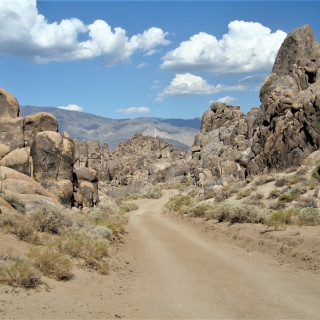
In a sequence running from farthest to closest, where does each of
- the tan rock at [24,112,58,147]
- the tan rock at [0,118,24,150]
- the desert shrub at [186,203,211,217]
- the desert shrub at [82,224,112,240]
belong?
the desert shrub at [186,203,211,217] < the tan rock at [24,112,58,147] < the tan rock at [0,118,24,150] < the desert shrub at [82,224,112,240]

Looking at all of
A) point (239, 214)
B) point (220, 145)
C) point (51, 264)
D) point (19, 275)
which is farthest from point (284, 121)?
point (19, 275)

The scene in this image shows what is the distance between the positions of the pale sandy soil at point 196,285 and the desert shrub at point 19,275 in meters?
0.21

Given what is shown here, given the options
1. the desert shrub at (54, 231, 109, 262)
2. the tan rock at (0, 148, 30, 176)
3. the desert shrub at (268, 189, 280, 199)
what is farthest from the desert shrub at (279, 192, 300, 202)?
the tan rock at (0, 148, 30, 176)

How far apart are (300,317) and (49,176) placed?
2081cm

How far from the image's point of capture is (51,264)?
30.2 ft

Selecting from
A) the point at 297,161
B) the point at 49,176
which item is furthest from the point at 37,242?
the point at 297,161

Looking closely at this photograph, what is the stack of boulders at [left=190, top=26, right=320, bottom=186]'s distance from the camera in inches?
1369

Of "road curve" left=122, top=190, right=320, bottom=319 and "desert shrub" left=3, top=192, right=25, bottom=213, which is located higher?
"desert shrub" left=3, top=192, right=25, bottom=213

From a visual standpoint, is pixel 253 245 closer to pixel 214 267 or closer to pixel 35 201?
pixel 214 267

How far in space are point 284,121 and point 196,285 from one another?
103 feet

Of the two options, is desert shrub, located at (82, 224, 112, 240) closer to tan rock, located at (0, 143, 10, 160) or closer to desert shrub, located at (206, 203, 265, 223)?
desert shrub, located at (206, 203, 265, 223)

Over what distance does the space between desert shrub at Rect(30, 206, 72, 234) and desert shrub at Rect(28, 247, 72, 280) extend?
4.74 meters

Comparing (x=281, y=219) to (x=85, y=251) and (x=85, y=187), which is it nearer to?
(x=85, y=251)

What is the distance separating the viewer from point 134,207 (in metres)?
47.9
